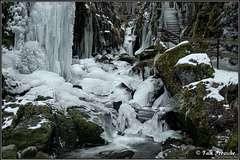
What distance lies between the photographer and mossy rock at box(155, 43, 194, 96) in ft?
24.5

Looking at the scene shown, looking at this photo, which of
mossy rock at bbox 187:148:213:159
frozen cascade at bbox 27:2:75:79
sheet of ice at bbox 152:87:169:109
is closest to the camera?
mossy rock at bbox 187:148:213:159

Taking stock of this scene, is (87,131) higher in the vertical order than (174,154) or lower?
higher

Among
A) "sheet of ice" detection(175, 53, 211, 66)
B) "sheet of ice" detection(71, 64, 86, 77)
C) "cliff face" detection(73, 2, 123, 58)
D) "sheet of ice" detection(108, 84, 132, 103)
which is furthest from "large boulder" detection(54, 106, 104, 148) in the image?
"cliff face" detection(73, 2, 123, 58)

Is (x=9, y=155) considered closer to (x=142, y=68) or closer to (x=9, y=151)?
(x=9, y=151)

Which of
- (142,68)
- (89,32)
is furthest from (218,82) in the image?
(89,32)

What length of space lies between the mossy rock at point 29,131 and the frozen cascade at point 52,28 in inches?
160

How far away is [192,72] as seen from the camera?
7.06m

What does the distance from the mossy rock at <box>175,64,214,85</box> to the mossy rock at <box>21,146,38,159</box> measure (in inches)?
202

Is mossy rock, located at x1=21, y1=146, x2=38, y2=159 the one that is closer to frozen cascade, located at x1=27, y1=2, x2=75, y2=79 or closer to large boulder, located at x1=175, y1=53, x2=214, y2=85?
large boulder, located at x1=175, y1=53, x2=214, y2=85

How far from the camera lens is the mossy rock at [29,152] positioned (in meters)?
4.65

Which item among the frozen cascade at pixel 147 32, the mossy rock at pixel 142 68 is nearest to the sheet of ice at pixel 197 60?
the mossy rock at pixel 142 68

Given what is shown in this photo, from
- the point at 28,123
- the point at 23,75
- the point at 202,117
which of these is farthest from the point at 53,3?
the point at 202,117

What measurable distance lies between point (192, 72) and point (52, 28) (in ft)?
21.1

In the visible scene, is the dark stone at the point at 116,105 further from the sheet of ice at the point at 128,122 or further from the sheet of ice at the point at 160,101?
the sheet of ice at the point at 160,101
